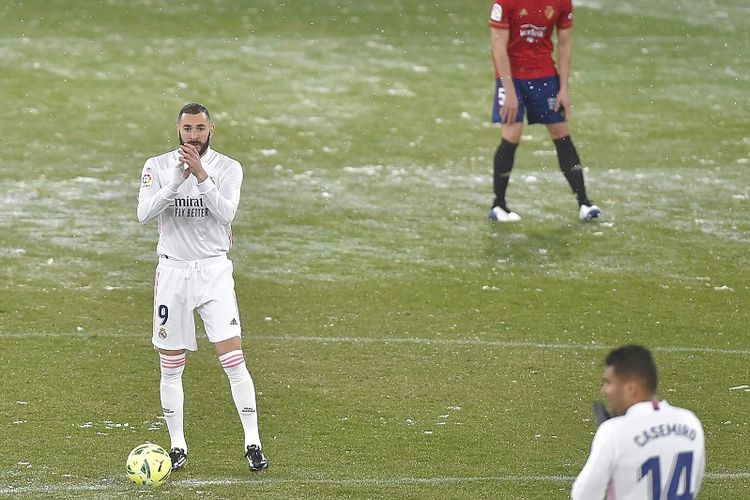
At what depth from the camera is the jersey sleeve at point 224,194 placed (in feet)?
27.8

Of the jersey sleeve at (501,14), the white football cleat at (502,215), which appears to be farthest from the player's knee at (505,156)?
the jersey sleeve at (501,14)

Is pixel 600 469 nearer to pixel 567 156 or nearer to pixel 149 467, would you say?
pixel 149 467

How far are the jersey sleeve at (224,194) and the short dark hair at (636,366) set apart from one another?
11.5 feet

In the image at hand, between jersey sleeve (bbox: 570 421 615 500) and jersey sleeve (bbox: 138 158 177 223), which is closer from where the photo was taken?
jersey sleeve (bbox: 570 421 615 500)

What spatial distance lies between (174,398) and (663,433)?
3.99 m

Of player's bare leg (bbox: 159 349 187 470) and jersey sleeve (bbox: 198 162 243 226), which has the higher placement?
jersey sleeve (bbox: 198 162 243 226)

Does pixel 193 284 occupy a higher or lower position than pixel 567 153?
higher

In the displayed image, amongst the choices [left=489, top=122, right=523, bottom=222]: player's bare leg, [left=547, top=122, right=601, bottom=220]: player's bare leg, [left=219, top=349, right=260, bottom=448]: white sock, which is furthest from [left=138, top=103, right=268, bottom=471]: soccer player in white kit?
[left=547, top=122, right=601, bottom=220]: player's bare leg

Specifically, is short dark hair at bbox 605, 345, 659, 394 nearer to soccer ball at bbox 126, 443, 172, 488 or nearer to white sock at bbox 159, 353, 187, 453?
soccer ball at bbox 126, 443, 172, 488

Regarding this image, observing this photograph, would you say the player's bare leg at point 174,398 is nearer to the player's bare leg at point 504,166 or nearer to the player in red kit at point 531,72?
the player in red kit at point 531,72

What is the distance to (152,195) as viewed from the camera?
872 centimetres

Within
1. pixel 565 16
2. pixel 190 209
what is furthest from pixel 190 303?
pixel 565 16

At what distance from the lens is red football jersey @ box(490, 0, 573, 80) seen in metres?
13.9

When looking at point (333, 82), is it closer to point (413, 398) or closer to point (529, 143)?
point (529, 143)
